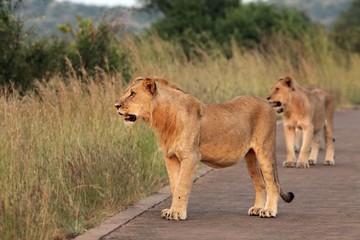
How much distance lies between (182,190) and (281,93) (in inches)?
247

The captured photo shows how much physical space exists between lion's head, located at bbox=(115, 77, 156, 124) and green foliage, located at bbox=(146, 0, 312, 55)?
81.7 feet

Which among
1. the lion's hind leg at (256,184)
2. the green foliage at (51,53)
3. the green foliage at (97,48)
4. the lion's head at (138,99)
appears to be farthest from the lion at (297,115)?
the lion's head at (138,99)

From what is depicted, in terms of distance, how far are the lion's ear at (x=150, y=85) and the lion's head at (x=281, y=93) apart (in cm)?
592

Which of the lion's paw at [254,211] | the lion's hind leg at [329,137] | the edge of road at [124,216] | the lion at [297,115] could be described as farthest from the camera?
the lion's hind leg at [329,137]

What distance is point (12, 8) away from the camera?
1980 centimetres

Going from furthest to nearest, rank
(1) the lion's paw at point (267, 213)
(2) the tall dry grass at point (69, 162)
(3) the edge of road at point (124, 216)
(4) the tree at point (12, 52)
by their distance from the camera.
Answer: (4) the tree at point (12, 52) < (1) the lion's paw at point (267, 213) < (3) the edge of road at point (124, 216) < (2) the tall dry grass at point (69, 162)

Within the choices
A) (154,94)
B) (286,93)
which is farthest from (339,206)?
(286,93)

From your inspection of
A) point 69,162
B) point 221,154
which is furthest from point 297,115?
point 69,162

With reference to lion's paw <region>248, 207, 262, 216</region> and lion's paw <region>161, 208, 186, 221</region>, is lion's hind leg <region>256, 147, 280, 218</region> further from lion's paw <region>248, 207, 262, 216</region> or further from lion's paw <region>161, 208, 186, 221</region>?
lion's paw <region>161, 208, 186, 221</region>

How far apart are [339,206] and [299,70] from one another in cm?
2014

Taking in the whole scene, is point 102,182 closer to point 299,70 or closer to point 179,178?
point 179,178

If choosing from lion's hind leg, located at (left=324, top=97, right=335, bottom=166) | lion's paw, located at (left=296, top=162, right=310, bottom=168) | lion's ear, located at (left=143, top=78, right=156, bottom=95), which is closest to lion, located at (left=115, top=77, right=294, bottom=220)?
lion's ear, located at (left=143, top=78, right=156, bottom=95)

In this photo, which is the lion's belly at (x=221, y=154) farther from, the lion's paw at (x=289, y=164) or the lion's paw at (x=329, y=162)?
the lion's paw at (x=329, y=162)

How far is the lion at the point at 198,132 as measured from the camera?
1083 cm
